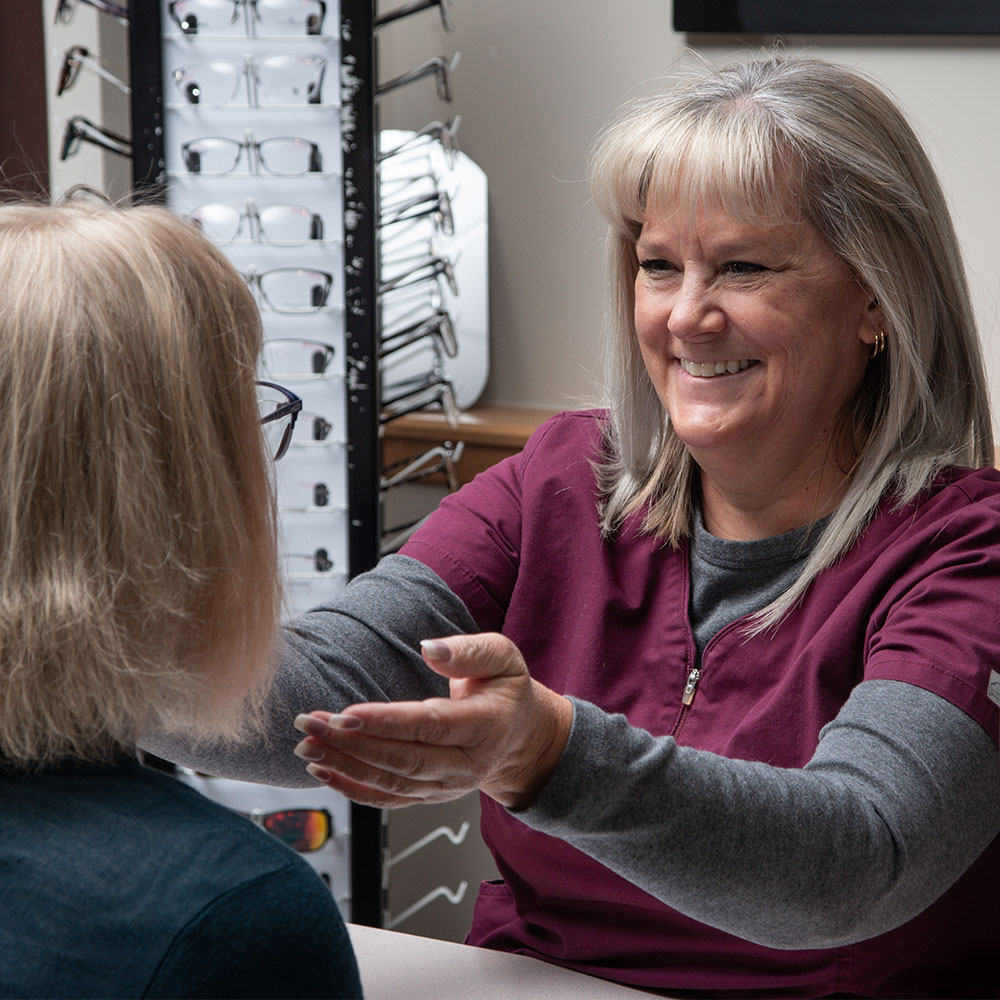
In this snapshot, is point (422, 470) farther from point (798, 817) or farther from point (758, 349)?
point (798, 817)

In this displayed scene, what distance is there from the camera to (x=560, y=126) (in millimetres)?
2256

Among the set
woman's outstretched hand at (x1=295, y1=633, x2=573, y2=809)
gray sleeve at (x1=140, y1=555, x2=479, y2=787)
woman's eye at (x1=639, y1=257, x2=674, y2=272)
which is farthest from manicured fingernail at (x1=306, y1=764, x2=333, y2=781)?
woman's eye at (x1=639, y1=257, x2=674, y2=272)

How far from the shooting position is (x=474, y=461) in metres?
2.25

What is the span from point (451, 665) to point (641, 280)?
27.1 inches

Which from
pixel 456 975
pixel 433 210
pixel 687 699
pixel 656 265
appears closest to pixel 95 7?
pixel 433 210

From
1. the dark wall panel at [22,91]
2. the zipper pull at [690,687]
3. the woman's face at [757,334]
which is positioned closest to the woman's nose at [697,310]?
the woman's face at [757,334]

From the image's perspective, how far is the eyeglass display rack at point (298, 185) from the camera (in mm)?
1758

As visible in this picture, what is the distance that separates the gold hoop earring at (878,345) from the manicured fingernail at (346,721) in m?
0.79

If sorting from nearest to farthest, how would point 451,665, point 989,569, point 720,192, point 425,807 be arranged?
1. point 451,665
2. point 989,569
3. point 720,192
4. point 425,807

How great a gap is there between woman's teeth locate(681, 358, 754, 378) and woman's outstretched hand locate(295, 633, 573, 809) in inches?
21.1

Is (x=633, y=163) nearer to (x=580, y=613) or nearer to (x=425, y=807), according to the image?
(x=580, y=613)

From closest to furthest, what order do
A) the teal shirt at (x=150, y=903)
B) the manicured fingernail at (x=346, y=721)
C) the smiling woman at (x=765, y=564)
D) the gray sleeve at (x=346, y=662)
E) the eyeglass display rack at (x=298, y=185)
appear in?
1. the teal shirt at (x=150, y=903)
2. the manicured fingernail at (x=346, y=721)
3. the smiling woman at (x=765, y=564)
4. the gray sleeve at (x=346, y=662)
5. the eyeglass display rack at (x=298, y=185)

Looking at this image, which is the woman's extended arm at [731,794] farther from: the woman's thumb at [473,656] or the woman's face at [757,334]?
the woman's face at [757,334]

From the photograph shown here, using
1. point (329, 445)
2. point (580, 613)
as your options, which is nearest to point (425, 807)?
point (329, 445)
